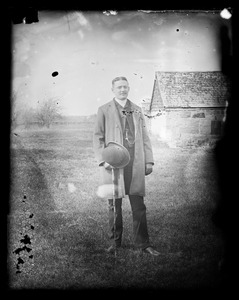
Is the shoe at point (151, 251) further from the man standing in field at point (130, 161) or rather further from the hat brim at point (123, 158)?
the hat brim at point (123, 158)

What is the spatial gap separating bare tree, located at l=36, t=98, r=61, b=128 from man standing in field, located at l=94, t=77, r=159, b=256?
1.56 feet

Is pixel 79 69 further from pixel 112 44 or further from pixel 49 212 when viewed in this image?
pixel 49 212

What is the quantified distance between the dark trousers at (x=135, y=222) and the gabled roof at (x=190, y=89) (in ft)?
3.53

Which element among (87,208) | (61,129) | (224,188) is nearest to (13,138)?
(61,129)

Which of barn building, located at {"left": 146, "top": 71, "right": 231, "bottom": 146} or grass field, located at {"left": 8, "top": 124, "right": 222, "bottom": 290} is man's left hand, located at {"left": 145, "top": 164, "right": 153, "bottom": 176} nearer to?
grass field, located at {"left": 8, "top": 124, "right": 222, "bottom": 290}

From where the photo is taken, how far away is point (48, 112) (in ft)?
10.9

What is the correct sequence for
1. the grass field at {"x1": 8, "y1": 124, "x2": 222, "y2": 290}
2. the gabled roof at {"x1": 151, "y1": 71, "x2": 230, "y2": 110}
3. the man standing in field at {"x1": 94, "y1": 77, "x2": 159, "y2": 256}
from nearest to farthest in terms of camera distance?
the grass field at {"x1": 8, "y1": 124, "x2": 222, "y2": 290}
the man standing in field at {"x1": 94, "y1": 77, "x2": 159, "y2": 256}
the gabled roof at {"x1": 151, "y1": 71, "x2": 230, "y2": 110}

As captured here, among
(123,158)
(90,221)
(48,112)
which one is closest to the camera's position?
(123,158)

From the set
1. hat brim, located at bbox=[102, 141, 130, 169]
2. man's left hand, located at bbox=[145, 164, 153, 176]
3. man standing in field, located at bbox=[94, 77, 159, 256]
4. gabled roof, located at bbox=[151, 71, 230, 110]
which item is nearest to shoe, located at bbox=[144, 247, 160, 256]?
man standing in field, located at bbox=[94, 77, 159, 256]

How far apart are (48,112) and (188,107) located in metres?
1.57

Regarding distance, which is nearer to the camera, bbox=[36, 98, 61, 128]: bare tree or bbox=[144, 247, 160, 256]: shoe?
bbox=[144, 247, 160, 256]: shoe

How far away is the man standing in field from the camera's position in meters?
3.16

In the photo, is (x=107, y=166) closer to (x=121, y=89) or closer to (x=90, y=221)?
(x=90, y=221)

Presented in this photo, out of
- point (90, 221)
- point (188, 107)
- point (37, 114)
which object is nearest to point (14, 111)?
point (37, 114)
